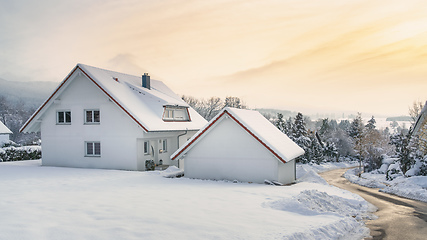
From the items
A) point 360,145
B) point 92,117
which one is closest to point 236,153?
point 92,117

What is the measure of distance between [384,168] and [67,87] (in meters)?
41.5

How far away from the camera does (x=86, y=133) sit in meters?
26.8

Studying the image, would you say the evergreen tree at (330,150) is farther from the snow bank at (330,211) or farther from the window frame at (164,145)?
the snow bank at (330,211)

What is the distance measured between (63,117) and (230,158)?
52.8 ft

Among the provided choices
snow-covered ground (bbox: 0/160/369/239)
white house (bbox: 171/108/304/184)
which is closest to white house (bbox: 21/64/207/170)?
white house (bbox: 171/108/304/184)

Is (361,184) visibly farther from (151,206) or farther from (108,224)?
(108,224)

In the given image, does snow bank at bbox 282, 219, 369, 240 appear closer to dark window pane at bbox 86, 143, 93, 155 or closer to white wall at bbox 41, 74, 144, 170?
white wall at bbox 41, 74, 144, 170

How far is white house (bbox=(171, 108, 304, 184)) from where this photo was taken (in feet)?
62.8

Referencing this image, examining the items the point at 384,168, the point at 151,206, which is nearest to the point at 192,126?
the point at 151,206

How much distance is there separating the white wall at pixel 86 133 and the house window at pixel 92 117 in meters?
0.34

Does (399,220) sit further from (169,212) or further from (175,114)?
(175,114)

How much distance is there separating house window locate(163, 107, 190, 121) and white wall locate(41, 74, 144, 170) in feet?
14.3

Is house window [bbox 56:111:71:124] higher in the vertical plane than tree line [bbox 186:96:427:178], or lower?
higher

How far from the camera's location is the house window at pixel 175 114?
29375 mm
